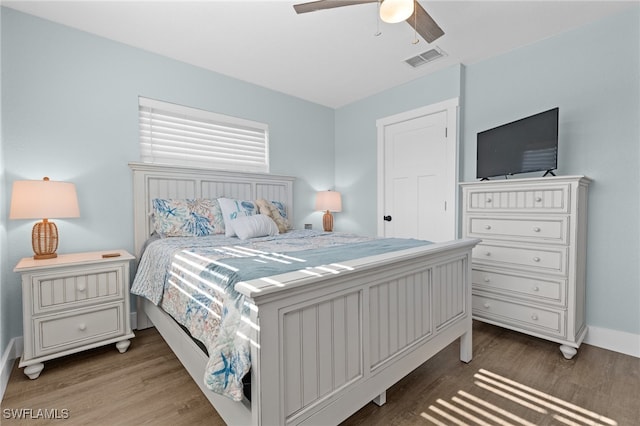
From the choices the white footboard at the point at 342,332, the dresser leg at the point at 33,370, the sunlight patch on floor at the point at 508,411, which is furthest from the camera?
the dresser leg at the point at 33,370

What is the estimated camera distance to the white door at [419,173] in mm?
3172

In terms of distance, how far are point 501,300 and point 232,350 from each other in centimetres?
236

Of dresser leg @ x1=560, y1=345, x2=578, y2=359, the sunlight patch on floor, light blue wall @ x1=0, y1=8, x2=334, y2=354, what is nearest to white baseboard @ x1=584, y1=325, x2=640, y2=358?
dresser leg @ x1=560, y1=345, x2=578, y2=359


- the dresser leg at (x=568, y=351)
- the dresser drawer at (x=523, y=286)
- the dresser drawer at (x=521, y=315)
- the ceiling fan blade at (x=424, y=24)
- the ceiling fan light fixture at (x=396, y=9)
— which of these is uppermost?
the ceiling fan blade at (x=424, y=24)

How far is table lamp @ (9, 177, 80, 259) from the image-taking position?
75.2 inches

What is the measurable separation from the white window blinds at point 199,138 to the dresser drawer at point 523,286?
8.72 feet

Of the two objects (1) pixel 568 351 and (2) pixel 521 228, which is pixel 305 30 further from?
(1) pixel 568 351

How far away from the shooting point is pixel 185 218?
8.61 feet

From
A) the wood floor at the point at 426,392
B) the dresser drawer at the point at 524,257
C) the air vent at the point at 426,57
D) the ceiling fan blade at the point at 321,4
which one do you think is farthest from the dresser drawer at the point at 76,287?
the air vent at the point at 426,57

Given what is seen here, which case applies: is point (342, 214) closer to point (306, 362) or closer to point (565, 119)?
point (565, 119)

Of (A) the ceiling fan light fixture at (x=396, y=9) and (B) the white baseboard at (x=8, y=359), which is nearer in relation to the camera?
(A) the ceiling fan light fixture at (x=396, y=9)

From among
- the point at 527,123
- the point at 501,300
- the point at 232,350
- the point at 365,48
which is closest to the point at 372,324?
the point at 232,350

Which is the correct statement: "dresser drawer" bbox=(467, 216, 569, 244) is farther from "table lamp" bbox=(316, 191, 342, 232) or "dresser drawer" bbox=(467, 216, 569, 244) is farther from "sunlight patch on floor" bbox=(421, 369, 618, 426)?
"table lamp" bbox=(316, 191, 342, 232)

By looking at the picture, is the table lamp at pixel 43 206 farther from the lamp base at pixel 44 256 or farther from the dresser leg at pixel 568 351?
the dresser leg at pixel 568 351
